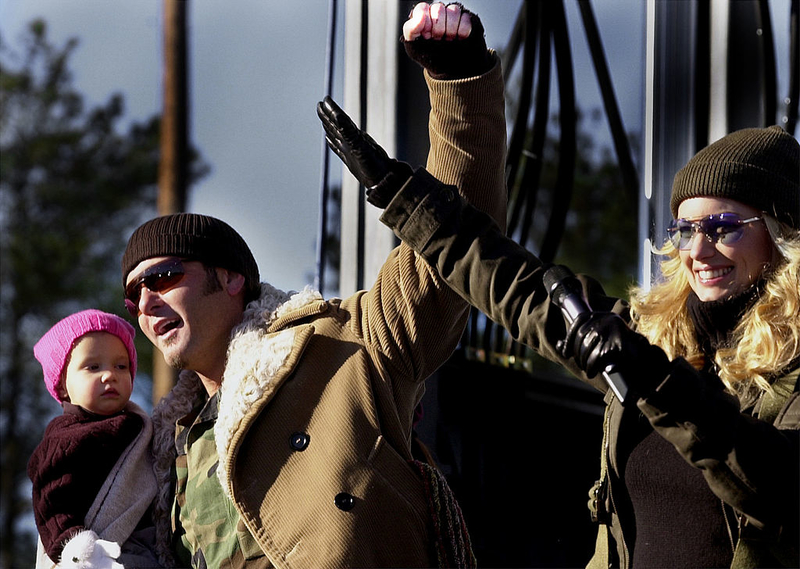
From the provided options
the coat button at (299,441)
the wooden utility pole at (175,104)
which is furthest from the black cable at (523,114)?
the coat button at (299,441)

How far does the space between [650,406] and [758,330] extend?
0.36 meters

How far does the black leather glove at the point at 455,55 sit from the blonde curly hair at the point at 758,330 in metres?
0.54

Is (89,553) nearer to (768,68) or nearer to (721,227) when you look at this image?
(721,227)

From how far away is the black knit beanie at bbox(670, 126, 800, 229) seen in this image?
5.63 ft

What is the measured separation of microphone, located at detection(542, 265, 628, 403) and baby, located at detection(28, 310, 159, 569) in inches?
45.4

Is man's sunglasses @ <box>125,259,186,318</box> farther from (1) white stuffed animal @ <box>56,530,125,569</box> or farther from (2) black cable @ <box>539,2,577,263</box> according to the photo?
(2) black cable @ <box>539,2,577,263</box>

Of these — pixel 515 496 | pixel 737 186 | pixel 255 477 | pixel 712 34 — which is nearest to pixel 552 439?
pixel 515 496

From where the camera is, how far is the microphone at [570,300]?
135 cm

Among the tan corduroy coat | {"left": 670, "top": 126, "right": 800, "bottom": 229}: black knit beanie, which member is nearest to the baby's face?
the tan corduroy coat

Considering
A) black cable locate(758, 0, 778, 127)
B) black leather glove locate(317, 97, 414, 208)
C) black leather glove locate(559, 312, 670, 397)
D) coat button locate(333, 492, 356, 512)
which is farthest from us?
black cable locate(758, 0, 778, 127)

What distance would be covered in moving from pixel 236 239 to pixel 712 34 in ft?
5.87

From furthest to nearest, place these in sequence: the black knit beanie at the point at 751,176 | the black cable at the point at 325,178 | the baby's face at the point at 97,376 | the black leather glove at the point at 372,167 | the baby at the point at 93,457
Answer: the black cable at the point at 325,178 < the baby's face at the point at 97,376 < the baby at the point at 93,457 < the black knit beanie at the point at 751,176 < the black leather glove at the point at 372,167

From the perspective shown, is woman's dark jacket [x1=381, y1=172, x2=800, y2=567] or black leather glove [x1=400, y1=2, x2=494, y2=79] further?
black leather glove [x1=400, y1=2, x2=494, y2=79]

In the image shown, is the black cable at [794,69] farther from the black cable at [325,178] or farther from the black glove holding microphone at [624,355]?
the black glove holding microphone at [624,355]
